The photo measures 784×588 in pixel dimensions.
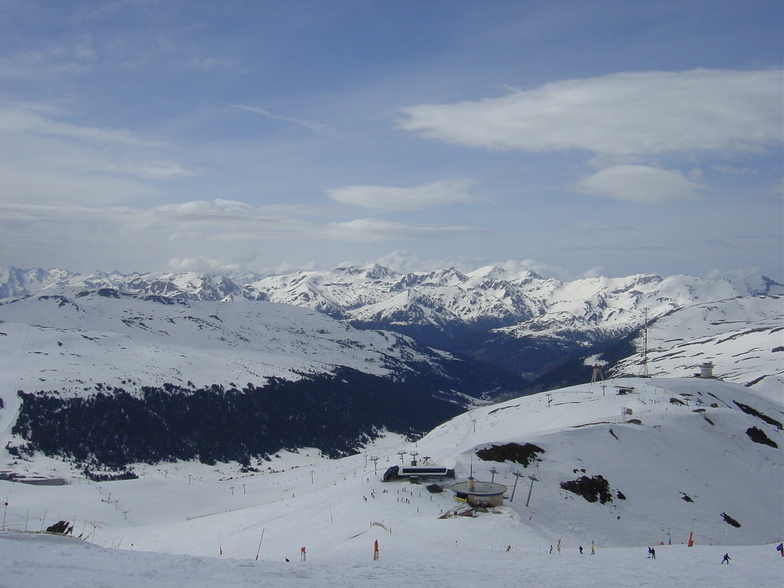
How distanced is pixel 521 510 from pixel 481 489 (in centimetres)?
473

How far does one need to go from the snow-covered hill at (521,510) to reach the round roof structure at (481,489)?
5.46ft

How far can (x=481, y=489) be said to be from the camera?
6325 centimetres

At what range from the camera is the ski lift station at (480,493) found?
60.4 meters

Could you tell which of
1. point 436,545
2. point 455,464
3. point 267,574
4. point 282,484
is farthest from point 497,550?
point 282,484

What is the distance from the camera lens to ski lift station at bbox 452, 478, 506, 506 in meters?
60.4

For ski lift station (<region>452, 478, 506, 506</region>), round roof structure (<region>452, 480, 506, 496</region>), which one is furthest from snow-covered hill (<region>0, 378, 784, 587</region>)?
round roof structure (<region>452, 480, 506, 496</region>)

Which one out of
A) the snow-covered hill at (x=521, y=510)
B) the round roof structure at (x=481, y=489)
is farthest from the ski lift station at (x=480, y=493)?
the snow-covered hill at (x=521, y=510)

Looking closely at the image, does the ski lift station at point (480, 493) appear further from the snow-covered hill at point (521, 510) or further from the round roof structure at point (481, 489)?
the snow-covered hill at point (521, 510)

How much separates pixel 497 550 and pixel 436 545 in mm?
5015

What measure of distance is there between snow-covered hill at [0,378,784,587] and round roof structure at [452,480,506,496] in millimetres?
1665

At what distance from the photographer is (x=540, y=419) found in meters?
113

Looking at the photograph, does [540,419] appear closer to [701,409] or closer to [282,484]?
[701,409]

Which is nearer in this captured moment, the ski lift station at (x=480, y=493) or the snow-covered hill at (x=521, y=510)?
the snow-covered hill at (x=521, y=510)

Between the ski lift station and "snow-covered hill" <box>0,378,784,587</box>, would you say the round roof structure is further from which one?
"snow-covered hill" <box>0,378,784,587</box>
